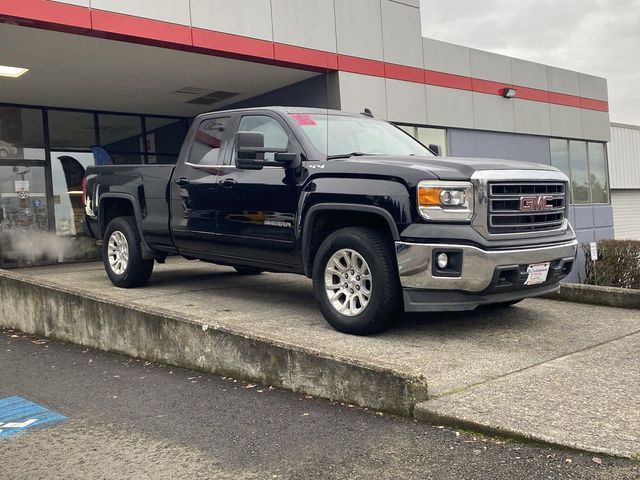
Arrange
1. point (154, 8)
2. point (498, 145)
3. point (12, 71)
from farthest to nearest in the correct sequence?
point (498, 145) < point (12, 71) < point (154, 8)

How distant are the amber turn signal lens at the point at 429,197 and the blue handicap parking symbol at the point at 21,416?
310cm

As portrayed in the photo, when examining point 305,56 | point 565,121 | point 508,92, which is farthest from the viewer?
point 565,121

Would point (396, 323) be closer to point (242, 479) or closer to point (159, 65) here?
point (242, 479)

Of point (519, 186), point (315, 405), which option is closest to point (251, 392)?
point (315, 405)

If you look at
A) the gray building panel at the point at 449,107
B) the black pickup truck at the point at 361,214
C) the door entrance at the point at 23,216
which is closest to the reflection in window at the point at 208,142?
the black pickup truck at the point at 361,214

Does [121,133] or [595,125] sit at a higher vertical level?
[595,125]

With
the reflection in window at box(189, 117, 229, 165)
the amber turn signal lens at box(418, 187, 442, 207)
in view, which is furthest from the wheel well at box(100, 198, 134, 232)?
the amber turn signal lens at box(418, 187, 442, 207)

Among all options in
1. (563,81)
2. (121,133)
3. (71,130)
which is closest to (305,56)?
(121,133)

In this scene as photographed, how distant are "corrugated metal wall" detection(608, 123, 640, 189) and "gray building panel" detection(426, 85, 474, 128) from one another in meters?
12.6

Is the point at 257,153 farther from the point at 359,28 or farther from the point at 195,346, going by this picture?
the point at 359,28

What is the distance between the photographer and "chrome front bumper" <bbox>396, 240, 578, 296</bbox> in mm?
4809

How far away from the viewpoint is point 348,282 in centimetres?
537

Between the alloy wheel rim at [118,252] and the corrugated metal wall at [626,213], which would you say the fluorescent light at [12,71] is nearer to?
the alloy wheel rim at [118,252]

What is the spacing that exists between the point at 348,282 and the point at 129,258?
3403mm
